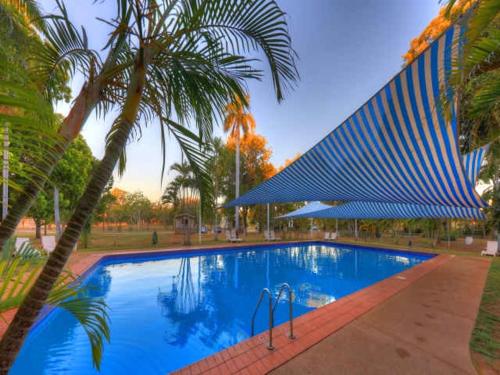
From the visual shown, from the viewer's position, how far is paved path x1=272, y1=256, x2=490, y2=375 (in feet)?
8.04

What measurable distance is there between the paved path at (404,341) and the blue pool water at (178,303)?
6.03 feet

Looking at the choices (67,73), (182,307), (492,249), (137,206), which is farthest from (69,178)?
(137,206)

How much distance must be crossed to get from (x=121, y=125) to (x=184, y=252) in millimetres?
11129

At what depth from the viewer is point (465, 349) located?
2.78 m

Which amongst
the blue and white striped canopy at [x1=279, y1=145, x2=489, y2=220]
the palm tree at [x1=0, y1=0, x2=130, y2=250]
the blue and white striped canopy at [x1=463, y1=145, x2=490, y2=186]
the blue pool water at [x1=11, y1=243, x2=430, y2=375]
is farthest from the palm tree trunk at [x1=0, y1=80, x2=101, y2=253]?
the blue and white striped canopy at [x1=463, y1=145, x2=490, y2=186]

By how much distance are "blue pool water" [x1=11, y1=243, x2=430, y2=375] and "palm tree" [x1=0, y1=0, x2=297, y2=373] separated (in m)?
0.35

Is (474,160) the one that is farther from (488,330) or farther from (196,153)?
(196,153)

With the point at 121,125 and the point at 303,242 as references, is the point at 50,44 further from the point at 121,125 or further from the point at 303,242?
the point at 303,242

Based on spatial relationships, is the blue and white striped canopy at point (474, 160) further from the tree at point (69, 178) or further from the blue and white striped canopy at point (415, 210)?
the tree at point (69, 178)

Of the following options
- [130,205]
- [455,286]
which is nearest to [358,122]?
[455,286]

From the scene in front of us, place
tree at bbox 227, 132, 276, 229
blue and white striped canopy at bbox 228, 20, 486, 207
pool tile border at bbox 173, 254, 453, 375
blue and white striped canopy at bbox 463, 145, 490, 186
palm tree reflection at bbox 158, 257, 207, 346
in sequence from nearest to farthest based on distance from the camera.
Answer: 1. pool tile border at bbox 173, 254, 453, 375
2. blue and white striped canopy at bbox 228, 20, 486, 207
3. palm tree reflection at bbox 158, 257, 207, 346
4. blue and white striped canopy at bbox 463, 145, 490, 186
5. tree at bbox 227, 132, 276, 229

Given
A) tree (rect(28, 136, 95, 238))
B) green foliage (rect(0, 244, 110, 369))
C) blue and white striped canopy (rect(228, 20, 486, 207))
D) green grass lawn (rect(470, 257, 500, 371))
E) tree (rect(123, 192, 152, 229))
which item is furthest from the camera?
tree (rect(123, 192, 152, 229))

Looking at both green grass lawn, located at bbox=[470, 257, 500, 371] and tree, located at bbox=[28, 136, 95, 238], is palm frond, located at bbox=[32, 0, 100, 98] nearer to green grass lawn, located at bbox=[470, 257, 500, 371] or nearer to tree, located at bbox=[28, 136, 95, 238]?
green grass lawn, located at bbox=[470, 257, 500, 371]

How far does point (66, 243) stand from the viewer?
116cm
